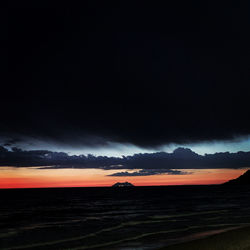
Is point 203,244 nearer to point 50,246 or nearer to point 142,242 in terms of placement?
point 142,242

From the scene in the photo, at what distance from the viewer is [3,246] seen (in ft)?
74.2

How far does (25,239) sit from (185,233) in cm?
1460

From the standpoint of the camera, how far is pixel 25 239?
25.8 metres

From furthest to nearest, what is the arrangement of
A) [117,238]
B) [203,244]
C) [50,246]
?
[117,238] → [50,246] → [203,244]

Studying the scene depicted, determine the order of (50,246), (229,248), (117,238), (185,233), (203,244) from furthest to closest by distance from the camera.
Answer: (185,233) → (117,238) → (50,246) → (203,244) → (229,248)

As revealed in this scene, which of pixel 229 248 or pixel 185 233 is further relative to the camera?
pixel 185 233

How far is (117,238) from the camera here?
24.5 m

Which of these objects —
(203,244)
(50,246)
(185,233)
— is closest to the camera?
(203,244)

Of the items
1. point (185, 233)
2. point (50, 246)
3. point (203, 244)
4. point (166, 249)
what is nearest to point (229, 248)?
point (203, 244)

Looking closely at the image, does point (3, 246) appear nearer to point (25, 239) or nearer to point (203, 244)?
point (25, 239)

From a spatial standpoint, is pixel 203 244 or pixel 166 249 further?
pixel 203 244

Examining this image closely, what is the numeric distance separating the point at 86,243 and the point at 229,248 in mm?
11007

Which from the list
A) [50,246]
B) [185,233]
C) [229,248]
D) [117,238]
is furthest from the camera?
[185,233]

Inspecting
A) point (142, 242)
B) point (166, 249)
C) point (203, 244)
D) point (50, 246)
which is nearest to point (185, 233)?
point (142, 242)
